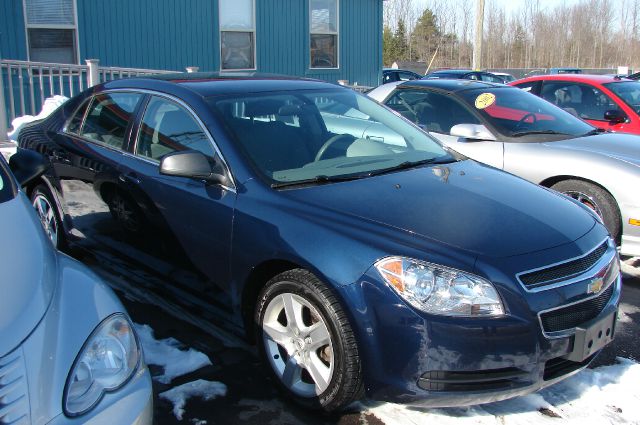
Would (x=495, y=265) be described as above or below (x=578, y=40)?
below

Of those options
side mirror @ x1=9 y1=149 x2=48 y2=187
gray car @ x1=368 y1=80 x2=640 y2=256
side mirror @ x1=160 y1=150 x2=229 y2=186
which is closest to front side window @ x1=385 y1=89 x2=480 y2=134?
gray car @ x1=368 y1=80 x2=640 y2=256

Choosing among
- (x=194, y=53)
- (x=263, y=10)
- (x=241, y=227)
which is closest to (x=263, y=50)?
(x=263, y=10)

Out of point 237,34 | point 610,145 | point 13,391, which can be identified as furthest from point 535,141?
point 237,34

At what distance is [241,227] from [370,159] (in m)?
0.96

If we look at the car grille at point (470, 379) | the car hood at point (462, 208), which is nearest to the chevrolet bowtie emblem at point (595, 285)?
the car hood at point (462, 208)

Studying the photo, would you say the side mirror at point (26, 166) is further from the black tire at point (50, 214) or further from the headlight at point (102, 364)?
the headlight at point (102, 364)

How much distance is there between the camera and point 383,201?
3150 millimetres

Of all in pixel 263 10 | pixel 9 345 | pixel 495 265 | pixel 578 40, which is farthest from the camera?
pixel 578 40

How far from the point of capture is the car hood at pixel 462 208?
2.87 m

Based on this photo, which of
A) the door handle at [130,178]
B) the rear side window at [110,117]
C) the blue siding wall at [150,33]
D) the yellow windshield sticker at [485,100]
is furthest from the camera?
the blue siding wall at [150,33]

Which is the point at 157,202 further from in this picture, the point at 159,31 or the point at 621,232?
the point at 159,31

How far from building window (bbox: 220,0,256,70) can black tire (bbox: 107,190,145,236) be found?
9.27m

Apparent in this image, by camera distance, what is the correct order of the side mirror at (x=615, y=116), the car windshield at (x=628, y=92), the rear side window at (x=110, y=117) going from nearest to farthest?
the rear side window at (x=110, y=117), the side mirror at (x=615, y=116), the car windshield at (x=628, y=92)

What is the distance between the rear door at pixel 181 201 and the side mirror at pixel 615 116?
565cm
